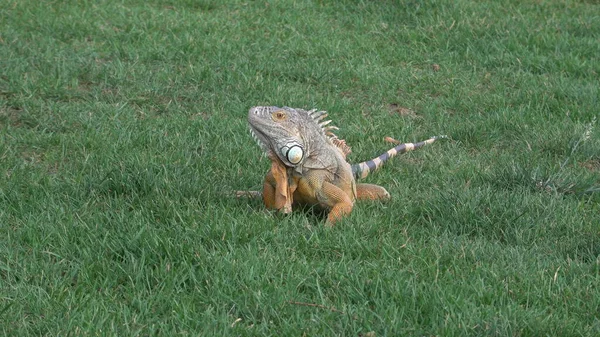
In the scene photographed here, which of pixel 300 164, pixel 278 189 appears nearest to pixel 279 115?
pixel 300 164

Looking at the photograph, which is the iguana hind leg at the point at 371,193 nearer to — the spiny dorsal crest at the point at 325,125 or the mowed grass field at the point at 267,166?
the mowed grass field at the point at 267,166

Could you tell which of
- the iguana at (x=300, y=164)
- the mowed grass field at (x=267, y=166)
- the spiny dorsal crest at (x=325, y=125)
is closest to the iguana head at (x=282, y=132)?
the iguana at (x=300, y=164)

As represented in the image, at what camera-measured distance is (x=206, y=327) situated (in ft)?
12.9

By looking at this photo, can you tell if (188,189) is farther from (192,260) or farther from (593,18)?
(593,18)

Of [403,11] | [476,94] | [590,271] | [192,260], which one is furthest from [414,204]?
[403,11]

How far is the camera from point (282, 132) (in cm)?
506

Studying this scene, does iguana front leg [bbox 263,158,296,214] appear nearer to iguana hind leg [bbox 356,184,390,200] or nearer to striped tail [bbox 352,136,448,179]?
iguana hind leg [bbox 356,184,390,200]

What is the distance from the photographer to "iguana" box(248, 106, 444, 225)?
5059 millimetres

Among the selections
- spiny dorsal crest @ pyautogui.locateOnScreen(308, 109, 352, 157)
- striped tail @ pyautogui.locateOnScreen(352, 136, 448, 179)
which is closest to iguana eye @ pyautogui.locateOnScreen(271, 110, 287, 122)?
spiny dorsal crest @ pyautogui.locateOnScreen(308, 109, 352, 157)

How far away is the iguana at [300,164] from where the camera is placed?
5059mm

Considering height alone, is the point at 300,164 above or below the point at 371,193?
above

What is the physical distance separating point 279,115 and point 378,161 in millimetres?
1113

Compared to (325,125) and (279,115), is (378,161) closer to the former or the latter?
(325,125)

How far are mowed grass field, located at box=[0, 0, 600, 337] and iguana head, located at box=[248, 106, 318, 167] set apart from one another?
12.7 inches
